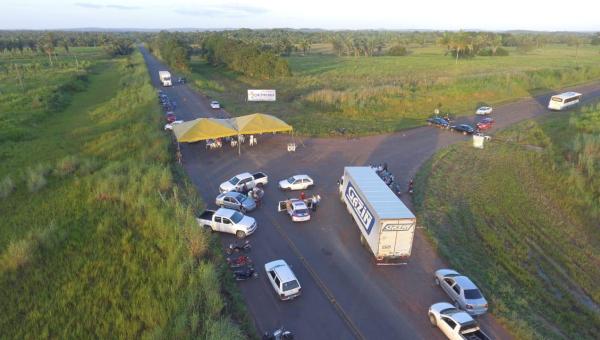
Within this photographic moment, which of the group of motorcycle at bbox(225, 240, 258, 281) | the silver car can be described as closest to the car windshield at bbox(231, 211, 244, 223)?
the group of motorcycle at bbox(225, 240, 258, 281)

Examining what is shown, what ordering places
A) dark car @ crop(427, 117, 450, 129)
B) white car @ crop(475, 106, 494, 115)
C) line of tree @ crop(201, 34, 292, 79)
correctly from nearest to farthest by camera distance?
dark car @ crop(427, 117, 450, 129) < white car @ crop(475, 106, 494, 115) < line of tree @ crop(201, 34, 292, 79)

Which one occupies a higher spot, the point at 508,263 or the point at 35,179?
the point at 35,179

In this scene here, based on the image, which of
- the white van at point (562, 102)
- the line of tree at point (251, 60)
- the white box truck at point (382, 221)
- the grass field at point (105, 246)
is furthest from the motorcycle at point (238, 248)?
the line of tree at point (251, 60)

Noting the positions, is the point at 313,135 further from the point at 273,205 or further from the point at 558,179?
the point at 558,179

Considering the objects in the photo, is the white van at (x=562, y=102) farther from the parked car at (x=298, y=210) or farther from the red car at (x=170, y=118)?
the red car at (x=170, y=118)

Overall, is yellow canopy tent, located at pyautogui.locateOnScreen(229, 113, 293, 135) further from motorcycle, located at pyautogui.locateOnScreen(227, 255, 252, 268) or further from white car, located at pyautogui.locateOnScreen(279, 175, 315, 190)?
motorcycle, located at pyautogui.locateOnScreen(227, 255, 252, 268)

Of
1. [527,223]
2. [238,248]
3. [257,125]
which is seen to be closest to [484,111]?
[527,223]

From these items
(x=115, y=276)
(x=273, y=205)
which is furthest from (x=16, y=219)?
(x=273, y=205)
